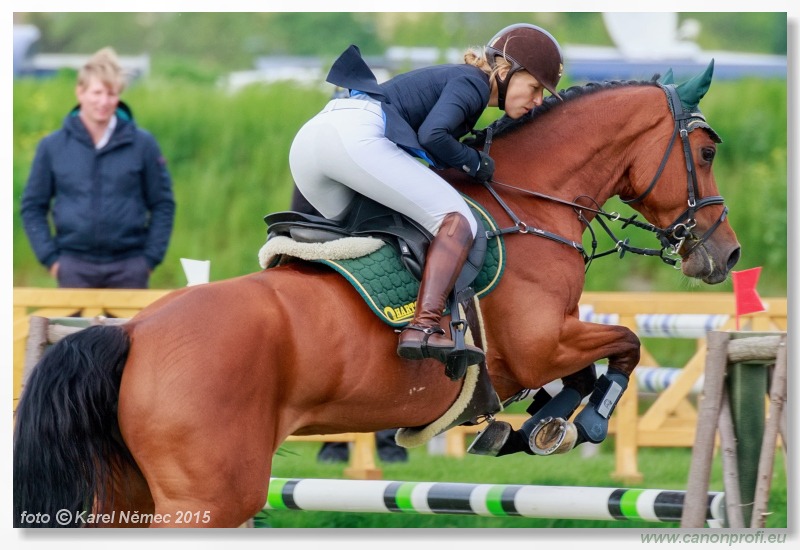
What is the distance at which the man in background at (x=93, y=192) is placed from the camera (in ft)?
22.6

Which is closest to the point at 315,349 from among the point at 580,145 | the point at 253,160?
the point at 580,145

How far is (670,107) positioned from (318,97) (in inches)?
204

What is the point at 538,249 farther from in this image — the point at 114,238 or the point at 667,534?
the point at 114,238

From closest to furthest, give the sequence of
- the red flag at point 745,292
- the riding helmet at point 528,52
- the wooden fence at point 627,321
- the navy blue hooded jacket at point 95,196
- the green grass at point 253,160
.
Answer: the riding helmet at point 528,52 < the red flag at point 745,292 < the wooden fence at point 627,321 < the navy blue hooded jacket at point 95,196 < the green grass at point 253,160

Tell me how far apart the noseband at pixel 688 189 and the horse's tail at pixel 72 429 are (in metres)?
2.29

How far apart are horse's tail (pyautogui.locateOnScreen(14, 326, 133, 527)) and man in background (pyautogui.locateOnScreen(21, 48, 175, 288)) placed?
11.1 feet

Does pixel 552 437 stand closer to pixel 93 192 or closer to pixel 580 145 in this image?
pixel 580 145

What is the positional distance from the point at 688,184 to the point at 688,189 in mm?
20

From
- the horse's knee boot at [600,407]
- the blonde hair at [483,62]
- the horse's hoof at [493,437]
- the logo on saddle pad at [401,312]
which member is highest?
the blonde hair at [483,62]

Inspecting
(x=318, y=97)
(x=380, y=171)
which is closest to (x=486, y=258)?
(x=380, y=171)

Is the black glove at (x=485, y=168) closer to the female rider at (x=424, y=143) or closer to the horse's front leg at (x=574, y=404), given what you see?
the female rider at (x=424, y=143)

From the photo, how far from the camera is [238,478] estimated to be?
3615 mm

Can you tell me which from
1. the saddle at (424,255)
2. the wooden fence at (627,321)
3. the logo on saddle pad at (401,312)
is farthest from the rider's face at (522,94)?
the wooden fence at (627,321)

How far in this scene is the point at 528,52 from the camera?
13.9 feet
